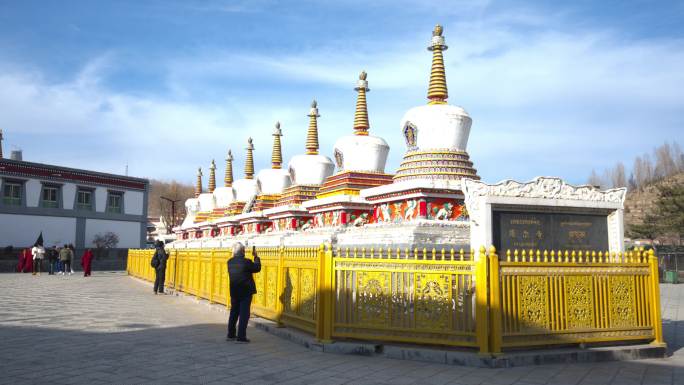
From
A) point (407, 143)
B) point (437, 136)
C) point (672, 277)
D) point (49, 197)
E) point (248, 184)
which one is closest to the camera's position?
point (437, 136)

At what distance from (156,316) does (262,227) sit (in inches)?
781

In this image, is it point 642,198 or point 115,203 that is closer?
point 115,203

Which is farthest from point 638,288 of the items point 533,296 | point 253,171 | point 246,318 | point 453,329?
point 253,171

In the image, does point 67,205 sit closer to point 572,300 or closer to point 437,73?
point 437,73

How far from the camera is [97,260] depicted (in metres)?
41.4

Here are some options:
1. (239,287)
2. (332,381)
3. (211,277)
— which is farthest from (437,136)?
(332,381)

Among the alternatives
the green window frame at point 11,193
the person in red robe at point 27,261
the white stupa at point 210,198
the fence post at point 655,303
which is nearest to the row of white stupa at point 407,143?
the fence post at point 655,303

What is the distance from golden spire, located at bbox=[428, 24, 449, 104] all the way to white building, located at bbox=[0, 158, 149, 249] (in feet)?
109

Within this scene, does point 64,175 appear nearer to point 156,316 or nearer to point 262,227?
point 262,227

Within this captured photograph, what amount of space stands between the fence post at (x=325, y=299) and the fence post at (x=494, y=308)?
2.42 metres

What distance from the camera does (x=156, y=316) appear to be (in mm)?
12617

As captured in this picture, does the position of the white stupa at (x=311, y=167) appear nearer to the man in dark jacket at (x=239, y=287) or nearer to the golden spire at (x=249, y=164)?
the golden spire at (x=249, y=164)

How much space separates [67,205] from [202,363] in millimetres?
40654

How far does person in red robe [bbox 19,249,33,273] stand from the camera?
3278 cm
